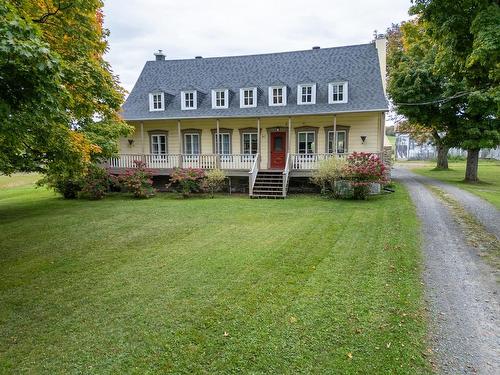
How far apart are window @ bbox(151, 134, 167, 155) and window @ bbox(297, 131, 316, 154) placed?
8286 mm

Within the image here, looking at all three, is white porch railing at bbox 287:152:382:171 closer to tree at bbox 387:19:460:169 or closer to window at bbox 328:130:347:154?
window at bbox 328:130:347:154

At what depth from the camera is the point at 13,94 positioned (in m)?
4.34

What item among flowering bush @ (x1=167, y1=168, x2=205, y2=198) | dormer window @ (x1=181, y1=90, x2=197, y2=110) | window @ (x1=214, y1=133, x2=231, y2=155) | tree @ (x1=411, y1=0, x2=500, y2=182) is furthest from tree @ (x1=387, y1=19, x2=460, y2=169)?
flowering bush @ (x1=167, y1=168, x2=205, y2=198)

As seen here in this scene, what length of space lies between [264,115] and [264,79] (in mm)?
3818

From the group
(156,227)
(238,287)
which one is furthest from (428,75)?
(238,287)

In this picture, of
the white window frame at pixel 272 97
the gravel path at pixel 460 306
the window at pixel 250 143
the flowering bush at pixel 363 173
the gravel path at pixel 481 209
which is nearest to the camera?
the gravel path at pixel 460 306

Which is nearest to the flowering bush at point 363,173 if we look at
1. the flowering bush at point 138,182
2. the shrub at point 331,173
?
the shrub at point 331,173

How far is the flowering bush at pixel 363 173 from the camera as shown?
13.6m

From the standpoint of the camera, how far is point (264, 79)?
20.9 metres

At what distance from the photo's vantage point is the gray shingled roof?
1831cm

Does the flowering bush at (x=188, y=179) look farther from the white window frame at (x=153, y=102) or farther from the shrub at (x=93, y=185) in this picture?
the white window frame at (x=153, y=102)

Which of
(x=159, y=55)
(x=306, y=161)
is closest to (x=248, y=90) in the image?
(x=306, y=161)

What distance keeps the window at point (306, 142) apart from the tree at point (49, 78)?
10.5 m

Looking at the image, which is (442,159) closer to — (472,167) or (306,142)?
(472,167)
